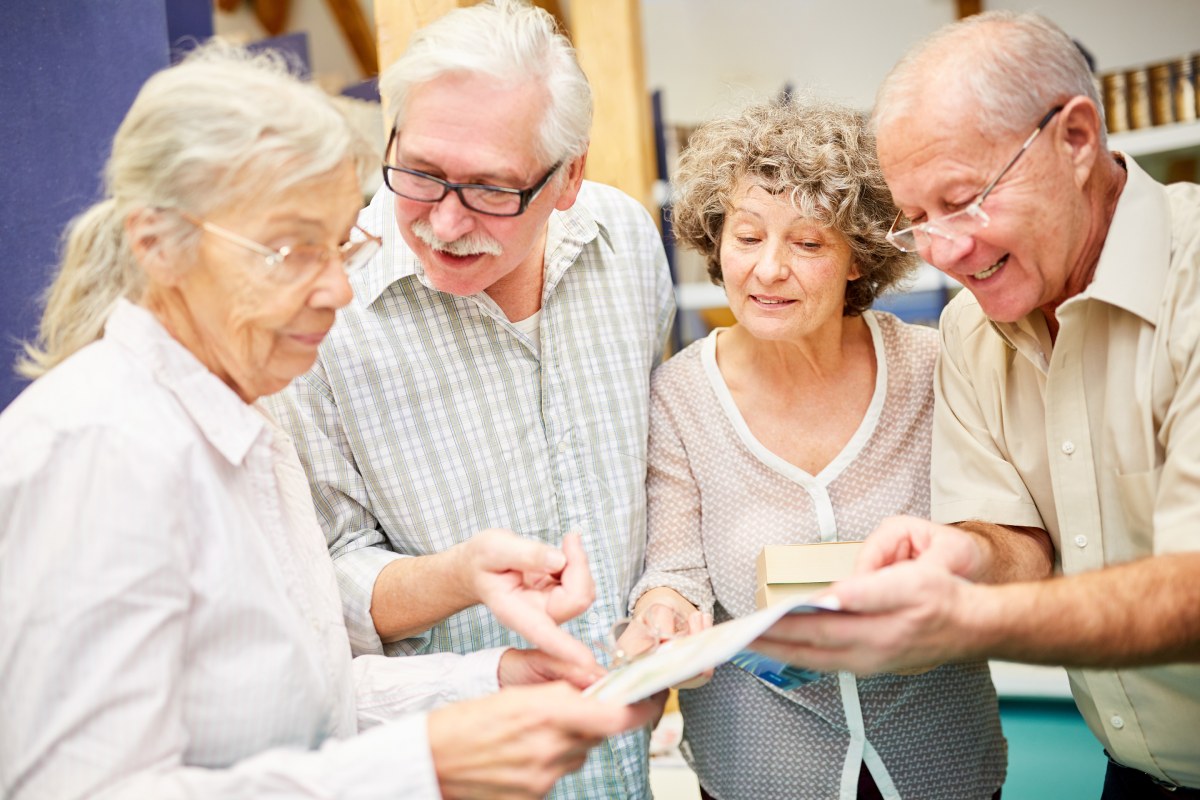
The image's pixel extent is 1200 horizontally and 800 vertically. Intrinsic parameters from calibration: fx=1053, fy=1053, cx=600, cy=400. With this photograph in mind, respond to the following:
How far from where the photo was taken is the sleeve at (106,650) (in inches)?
45.1

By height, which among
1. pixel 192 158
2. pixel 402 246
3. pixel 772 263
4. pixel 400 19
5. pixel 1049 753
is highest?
pixel 400 19

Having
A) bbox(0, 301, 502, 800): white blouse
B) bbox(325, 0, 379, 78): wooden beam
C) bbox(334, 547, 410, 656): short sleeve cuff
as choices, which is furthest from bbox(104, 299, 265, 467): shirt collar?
bbox(325, 0, 379, 78): wooden beam

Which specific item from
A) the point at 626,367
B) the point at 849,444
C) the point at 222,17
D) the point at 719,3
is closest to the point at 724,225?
the point at 626,367

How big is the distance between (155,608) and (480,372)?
0.97 m

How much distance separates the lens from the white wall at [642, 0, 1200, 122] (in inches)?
234

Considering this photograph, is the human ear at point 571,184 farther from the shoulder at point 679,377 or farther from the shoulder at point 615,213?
the shoulder at point 679,377

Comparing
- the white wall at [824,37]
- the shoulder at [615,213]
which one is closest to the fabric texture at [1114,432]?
the shoulder at [615,213]

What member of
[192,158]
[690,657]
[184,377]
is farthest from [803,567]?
[192,158]

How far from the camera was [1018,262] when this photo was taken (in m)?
1.77

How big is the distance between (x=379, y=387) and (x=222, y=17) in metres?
8.52

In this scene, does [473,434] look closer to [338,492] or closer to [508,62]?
[338,492]

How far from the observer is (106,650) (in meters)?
1.16

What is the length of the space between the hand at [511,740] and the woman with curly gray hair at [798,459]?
0.72 m

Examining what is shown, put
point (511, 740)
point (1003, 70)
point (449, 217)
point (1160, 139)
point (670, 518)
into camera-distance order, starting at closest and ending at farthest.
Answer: point (511, 740)
point (1003, 70)
point (449, 217)
point (670, 518)
point (1160, 139)
